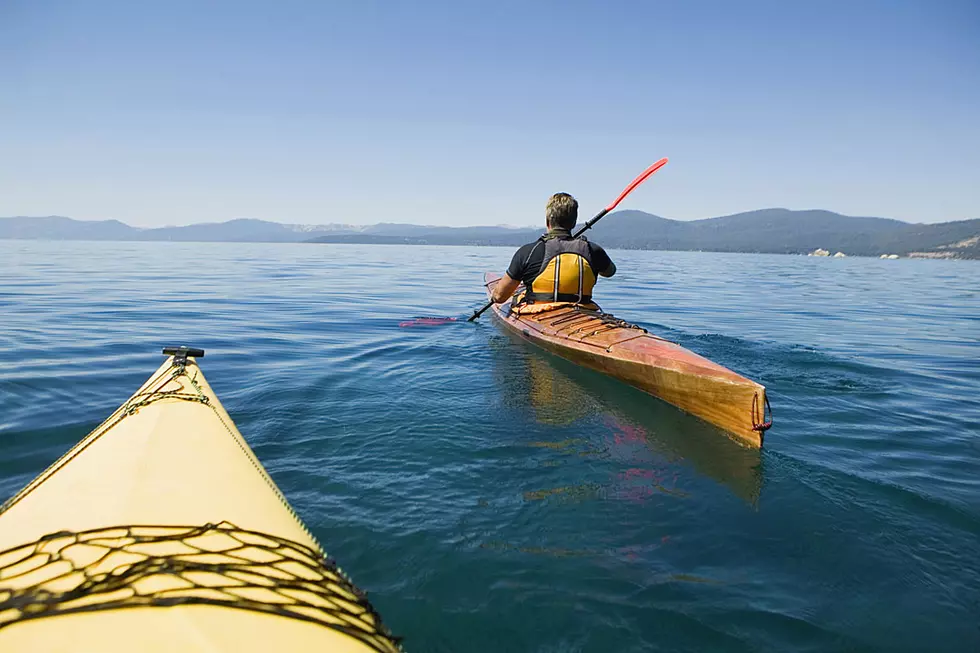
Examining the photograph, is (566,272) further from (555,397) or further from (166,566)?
(166,566)

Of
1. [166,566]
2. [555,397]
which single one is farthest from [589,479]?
[166,566]

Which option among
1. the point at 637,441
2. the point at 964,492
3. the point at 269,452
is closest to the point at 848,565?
the point at 964,492

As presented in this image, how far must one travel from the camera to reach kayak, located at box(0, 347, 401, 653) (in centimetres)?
163

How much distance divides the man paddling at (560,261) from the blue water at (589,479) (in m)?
1.35

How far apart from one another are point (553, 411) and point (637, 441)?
47.7 inches

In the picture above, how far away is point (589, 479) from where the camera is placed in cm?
456

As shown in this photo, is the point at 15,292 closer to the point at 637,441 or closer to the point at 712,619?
the point at 637,441

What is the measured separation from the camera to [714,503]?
419cm

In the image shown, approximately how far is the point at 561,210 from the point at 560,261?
84 centimetres

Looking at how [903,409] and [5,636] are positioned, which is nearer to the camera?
[5,636]

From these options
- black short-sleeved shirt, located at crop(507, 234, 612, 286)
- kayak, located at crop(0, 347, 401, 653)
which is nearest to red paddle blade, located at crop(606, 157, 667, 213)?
black short-sleeved shirt, located at crop(507, 234, 612, 286)

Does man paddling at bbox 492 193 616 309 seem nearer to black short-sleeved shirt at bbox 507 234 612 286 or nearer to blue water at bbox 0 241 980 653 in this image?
black short-sleeved shirt at bbox 507 234 612 286

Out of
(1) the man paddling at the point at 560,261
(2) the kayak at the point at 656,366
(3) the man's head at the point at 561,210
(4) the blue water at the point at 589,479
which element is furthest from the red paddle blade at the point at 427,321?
(3) the man's head at the point at 561,210

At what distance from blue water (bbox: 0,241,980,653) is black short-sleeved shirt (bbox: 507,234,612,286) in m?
1.55
